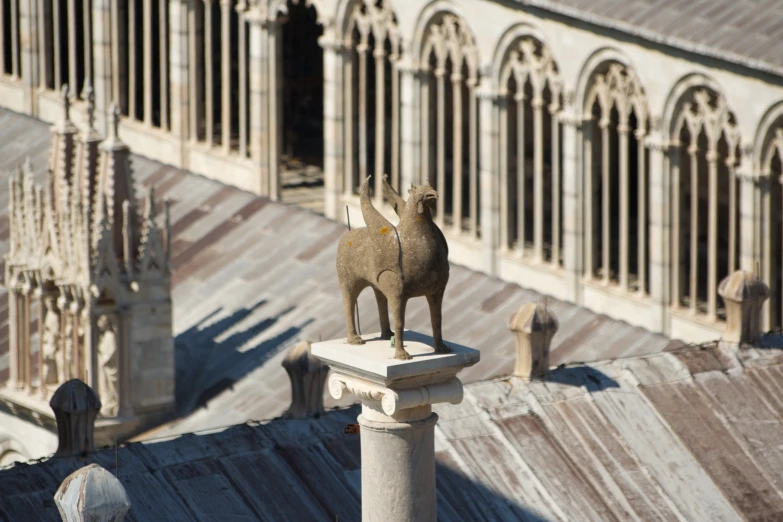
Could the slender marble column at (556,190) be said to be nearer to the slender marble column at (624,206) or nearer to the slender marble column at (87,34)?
the slender marble column at (624,206)

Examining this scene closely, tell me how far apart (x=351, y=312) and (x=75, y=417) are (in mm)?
5363

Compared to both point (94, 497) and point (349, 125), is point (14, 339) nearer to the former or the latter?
point (349, 125)

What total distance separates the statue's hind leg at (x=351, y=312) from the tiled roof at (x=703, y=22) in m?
20.5

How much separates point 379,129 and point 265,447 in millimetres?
25940

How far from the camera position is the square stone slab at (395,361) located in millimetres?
24922

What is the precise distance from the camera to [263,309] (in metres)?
45.2

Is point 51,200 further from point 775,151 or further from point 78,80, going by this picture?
point 78,80

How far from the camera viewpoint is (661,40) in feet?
157

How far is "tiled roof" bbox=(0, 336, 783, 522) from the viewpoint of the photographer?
1202 inches

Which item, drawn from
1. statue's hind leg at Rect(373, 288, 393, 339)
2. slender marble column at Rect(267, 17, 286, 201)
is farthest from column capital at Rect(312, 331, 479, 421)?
slender marble column at Rect(267, 17, 286, 201)

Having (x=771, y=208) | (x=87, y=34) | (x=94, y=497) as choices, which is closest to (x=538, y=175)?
(x=771, y=208)

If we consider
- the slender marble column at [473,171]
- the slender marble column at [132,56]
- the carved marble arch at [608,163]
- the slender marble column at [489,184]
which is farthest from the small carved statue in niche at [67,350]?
the slender marble column at [132,56]

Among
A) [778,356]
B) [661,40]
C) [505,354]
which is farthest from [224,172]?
[778,356]

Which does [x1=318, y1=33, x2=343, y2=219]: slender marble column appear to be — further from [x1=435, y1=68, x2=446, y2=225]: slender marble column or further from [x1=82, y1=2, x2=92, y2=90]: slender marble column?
[x1=82, y1=2, x2=92, y2=90]: slender marble column
